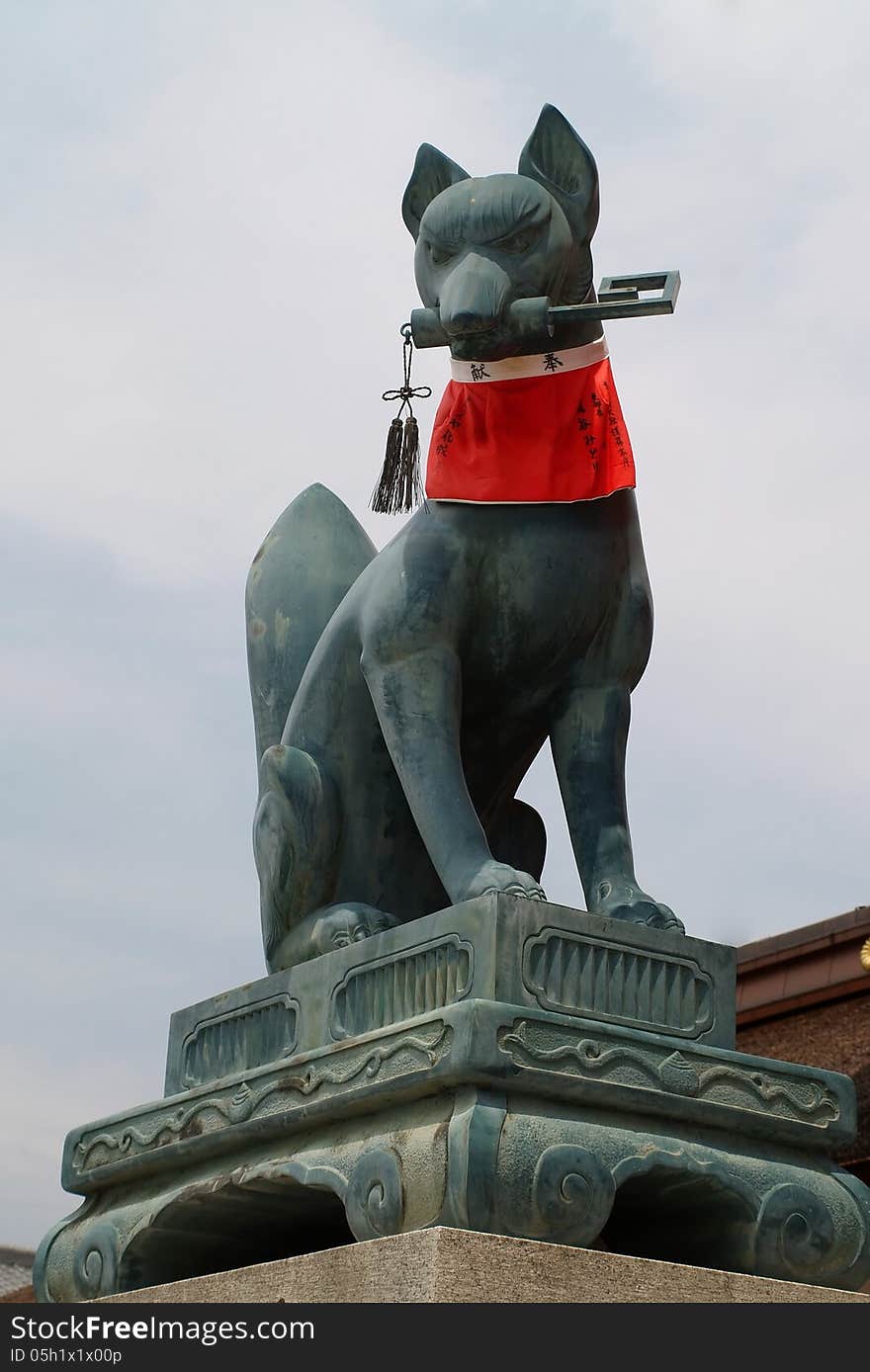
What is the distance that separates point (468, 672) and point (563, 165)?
1.13 meters

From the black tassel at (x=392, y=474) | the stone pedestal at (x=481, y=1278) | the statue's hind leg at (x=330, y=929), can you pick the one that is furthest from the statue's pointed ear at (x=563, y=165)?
the stone pedestal at (x=481, y=1278)

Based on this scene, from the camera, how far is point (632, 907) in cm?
406

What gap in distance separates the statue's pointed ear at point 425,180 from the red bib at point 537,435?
42cm

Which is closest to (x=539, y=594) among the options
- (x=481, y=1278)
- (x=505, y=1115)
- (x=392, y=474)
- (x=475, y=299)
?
(x=392, y=474)

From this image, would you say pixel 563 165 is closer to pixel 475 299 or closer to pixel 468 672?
pixel 475 299

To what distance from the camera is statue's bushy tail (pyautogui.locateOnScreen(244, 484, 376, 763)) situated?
4.88m

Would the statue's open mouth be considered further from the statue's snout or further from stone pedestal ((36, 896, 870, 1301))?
stone pedestal ((36, 896, 870, 1301))

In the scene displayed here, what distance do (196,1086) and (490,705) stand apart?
1.05m

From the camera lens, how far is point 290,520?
5055 mm

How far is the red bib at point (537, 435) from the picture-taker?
420 cm
